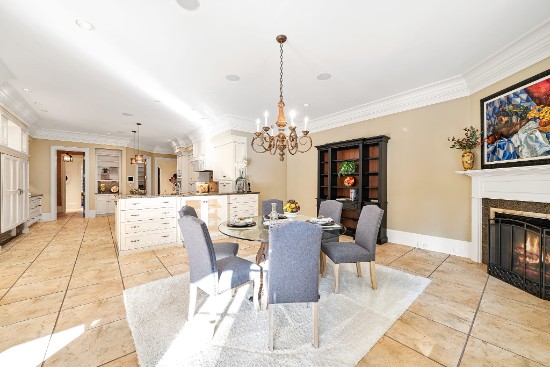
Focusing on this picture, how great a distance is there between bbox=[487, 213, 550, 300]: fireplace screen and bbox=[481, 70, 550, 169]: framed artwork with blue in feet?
2.48

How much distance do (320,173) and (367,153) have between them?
122 centimetres

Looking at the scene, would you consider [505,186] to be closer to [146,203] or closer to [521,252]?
[521,252]

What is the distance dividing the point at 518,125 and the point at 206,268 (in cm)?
411

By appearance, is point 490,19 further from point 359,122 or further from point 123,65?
point 123,65

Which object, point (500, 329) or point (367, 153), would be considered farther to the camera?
point (367, 153)

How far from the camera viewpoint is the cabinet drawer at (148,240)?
3949mm

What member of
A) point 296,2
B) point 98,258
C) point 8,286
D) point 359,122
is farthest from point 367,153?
point 8,286

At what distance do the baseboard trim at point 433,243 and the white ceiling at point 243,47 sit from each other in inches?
107

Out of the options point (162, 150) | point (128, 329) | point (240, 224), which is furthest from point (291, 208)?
point (162, 150)

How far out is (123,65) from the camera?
334cm

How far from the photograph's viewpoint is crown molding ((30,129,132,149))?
23.8ft

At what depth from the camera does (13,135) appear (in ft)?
17.1

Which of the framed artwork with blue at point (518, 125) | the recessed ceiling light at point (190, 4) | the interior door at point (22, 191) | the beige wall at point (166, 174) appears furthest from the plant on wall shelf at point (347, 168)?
the beige wall at point (166, 174)

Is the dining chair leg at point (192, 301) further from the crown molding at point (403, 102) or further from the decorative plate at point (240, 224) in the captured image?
the crown molding at point (403, 102)
